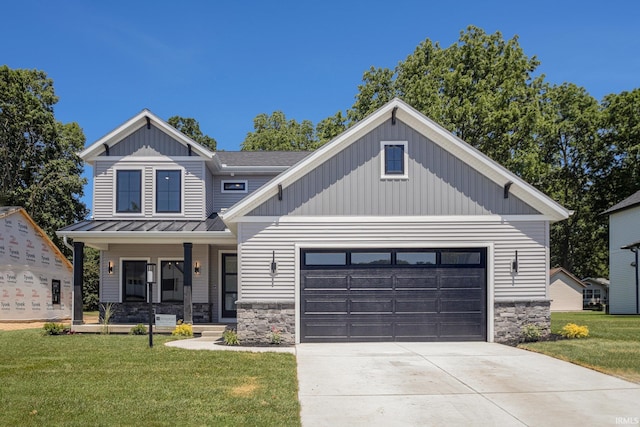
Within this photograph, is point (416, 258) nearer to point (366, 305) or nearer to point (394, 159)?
point (366, 305)

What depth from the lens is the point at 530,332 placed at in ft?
45.9

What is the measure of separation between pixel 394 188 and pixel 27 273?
57.7ft

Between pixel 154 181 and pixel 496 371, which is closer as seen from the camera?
pixel 496 371

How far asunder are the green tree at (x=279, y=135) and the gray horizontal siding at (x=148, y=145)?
24567mm

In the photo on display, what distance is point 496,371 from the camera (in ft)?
33.0

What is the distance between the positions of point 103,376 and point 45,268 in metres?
17.9

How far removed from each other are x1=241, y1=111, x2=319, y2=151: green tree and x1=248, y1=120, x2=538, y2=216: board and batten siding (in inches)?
1140

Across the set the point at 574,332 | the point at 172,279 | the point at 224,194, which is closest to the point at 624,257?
the point at 574,332

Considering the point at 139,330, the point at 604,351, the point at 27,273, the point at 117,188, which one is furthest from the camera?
the point at 27,273

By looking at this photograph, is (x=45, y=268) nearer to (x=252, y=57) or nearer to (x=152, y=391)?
(x=252, y=57)

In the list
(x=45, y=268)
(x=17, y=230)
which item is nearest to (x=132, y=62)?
(x=17, y=230)

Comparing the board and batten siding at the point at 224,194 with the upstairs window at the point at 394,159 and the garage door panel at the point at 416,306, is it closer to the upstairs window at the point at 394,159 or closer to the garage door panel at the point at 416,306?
the upstairs window at the point at 394,159

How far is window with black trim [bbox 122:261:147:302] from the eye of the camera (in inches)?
736

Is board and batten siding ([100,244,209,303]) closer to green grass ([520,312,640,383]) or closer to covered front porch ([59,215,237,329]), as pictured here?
covered front porch ([59,215,237,329])
